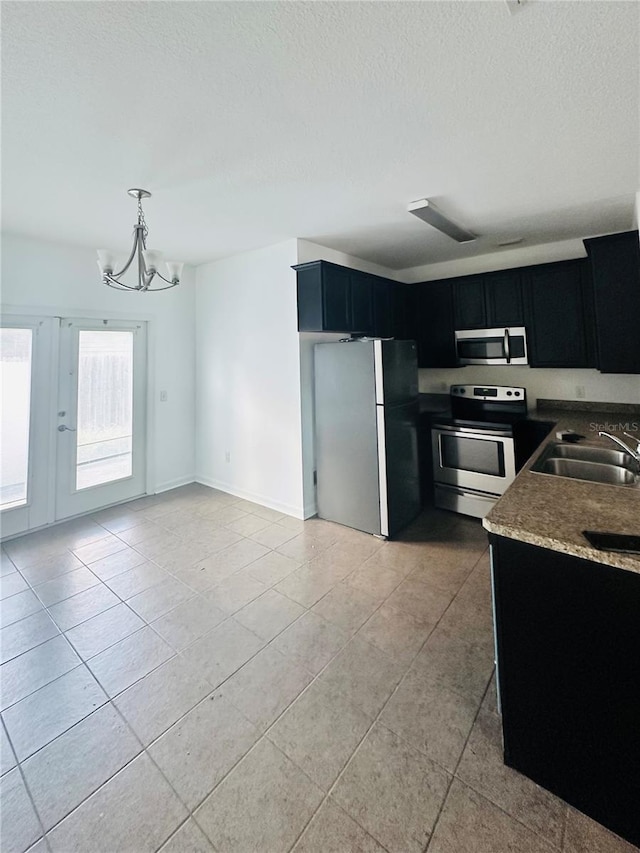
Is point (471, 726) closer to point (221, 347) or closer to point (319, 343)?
point (319, 343)

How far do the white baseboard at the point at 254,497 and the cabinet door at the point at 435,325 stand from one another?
227cm

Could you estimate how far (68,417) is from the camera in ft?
11.7

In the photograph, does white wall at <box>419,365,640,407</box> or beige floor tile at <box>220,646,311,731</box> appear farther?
white wall at <box>419,365,640,407</box>

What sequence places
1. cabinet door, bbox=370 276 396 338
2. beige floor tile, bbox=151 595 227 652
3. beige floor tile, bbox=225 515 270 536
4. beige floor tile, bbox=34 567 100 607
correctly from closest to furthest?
beige floor tile, bbox=151 595 227 652 → beige floor tile, bbox=34 567 100 607 → beige floor tile, bbox=225 515 270 536 → cabinet door, bbox=370 276 396 338

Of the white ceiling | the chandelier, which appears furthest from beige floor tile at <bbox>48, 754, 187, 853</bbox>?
the white ceiling

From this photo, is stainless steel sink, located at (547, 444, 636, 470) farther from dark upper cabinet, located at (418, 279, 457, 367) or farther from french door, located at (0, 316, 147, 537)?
french door, located at (0, 316, 147, 537)

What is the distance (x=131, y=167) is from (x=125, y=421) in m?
2.66

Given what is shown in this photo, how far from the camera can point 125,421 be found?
4008 millimetres

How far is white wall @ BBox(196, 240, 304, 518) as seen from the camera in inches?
137

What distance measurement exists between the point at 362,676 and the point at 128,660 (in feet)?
3.96

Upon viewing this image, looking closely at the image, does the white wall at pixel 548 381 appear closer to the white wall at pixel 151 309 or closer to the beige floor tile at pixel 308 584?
the beige floor tile at pixel 308 584

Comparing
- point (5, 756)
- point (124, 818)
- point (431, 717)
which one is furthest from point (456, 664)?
point (5, 756)

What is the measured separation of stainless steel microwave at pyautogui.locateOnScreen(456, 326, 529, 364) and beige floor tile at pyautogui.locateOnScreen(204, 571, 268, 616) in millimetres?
3070

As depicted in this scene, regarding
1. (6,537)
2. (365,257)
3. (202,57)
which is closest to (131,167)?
(202,57)
